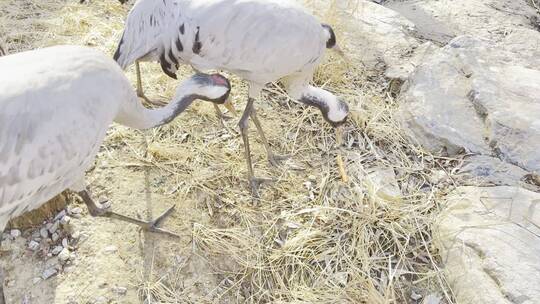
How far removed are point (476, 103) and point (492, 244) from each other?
43.9 inches

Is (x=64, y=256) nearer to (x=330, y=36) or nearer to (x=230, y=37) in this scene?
(x=230, y=37)

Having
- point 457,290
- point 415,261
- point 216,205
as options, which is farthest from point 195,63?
point 457,290

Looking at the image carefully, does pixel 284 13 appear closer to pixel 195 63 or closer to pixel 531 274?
pixel 195 63

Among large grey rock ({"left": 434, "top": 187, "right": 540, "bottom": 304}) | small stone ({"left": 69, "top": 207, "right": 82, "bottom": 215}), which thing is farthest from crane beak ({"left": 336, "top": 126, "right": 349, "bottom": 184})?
small stone ({"left": 69, "top": 207, "right": 82, "bottom": 215})

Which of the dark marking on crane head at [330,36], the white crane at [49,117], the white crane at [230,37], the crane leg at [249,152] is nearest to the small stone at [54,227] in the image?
the white crane at [49,117]

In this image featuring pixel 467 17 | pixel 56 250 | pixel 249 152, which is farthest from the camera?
pixel 467 17

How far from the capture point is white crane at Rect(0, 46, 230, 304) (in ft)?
6.55

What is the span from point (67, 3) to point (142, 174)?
202 centimetres

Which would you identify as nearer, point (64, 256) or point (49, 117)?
point (49, 117)

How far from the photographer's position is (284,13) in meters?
2.72

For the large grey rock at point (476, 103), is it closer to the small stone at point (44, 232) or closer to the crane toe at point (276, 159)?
the crane toe at point (276, 159)

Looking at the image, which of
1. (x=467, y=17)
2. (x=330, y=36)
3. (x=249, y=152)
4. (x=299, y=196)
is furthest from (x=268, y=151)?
(x=467, y=17)

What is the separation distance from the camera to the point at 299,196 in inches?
115

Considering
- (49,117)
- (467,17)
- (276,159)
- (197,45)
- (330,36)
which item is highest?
(49,117)
